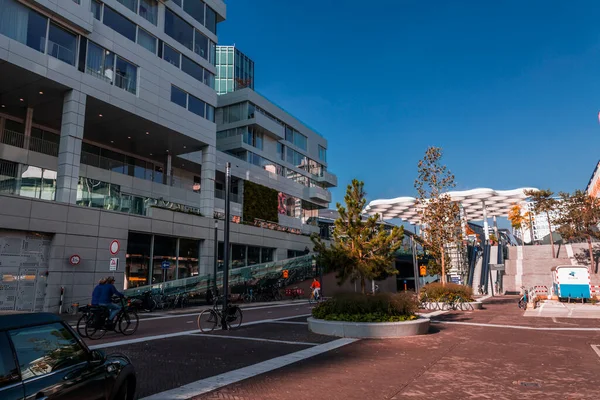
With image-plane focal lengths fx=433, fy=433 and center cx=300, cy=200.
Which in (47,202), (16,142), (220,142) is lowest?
(47,202)

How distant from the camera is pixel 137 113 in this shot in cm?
2730

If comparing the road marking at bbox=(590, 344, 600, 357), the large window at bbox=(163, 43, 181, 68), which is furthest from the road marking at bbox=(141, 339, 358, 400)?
the large window at bbox=(163, 43, 181, 68)

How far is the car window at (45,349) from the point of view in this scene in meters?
3.27

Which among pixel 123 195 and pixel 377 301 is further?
pixel 123 195

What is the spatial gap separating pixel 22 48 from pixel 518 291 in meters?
48.0

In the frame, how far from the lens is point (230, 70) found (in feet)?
268

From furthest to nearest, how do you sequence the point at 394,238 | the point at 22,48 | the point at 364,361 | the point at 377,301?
the point at 22,48
the point at 394,238
the point at 377,301
the point at 364,361

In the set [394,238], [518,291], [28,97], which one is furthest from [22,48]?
[518,291]

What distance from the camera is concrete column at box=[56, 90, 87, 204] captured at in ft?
74.2

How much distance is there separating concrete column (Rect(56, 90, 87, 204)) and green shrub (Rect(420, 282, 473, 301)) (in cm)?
1925

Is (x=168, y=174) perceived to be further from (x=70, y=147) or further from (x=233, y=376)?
(x=233, y=376)

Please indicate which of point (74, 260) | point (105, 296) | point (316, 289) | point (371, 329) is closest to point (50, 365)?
point (105, 296)

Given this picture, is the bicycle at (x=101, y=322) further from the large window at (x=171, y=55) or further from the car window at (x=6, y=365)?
the large window at (x=171, y=55)

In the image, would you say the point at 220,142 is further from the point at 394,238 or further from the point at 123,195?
the point at 394,238
